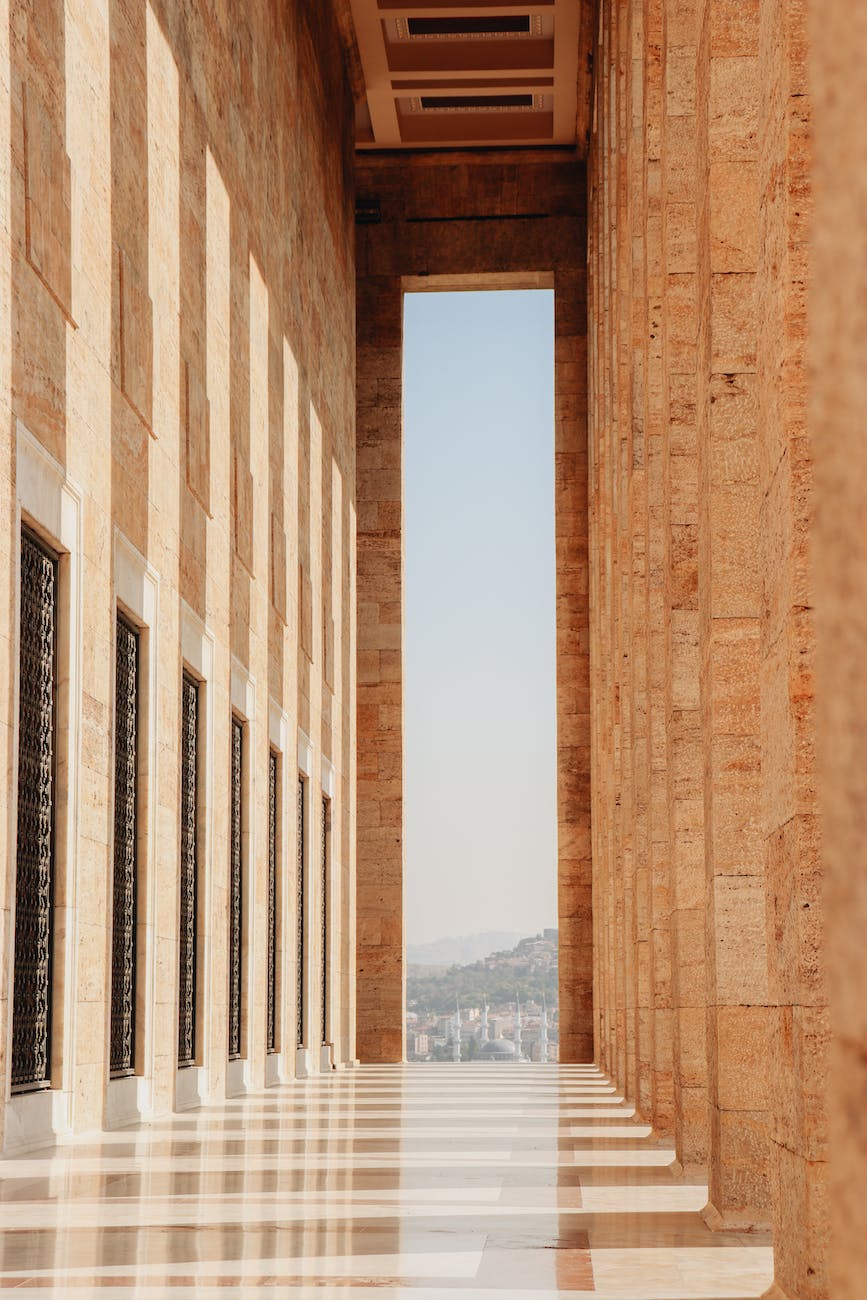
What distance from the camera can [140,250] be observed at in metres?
15.3

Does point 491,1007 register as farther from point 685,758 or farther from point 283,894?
point 685,758

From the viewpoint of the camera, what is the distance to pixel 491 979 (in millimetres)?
51719

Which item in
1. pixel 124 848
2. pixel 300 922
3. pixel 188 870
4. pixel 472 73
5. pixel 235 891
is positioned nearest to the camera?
pixel 124 848

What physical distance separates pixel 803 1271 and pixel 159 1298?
1.69 m

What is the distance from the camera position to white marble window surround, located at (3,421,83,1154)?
1145 cm

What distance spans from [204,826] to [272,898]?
5099 millimetres

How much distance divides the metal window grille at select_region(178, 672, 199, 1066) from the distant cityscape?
673 inches

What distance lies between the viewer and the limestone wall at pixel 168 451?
12008mm

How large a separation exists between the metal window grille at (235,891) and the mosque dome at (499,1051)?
2000 centimetres

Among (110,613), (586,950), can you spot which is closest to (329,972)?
(586,950)

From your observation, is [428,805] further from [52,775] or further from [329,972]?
[52,775]

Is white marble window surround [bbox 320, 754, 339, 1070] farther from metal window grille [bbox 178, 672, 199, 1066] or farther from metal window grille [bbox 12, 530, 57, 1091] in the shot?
metal window grille [bbox 12, 530, 57, 1091]

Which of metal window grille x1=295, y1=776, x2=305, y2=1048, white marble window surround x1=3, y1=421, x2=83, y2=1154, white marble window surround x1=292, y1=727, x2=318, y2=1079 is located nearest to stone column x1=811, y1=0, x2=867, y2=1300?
white marble window surround x1=3, y1=421, x2=83, y2=1154

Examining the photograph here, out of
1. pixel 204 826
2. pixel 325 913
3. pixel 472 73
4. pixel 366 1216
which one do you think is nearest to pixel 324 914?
pixel 325 913
